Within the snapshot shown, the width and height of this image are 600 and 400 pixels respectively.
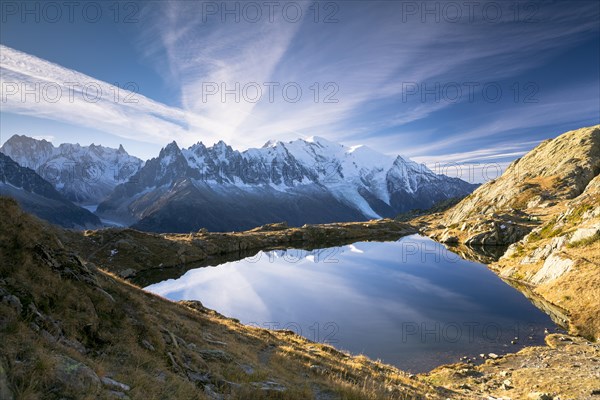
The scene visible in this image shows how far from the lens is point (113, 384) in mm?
9086

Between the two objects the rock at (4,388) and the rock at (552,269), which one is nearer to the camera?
the rock at (4,388)

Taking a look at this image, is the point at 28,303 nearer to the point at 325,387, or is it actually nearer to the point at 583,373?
the point at 325,387

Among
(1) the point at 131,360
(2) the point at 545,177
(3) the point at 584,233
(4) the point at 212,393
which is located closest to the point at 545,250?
(3) the point at 584,233

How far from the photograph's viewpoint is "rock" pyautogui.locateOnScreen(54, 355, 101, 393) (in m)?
8.04

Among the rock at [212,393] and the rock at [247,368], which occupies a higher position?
the rock at [212,393]

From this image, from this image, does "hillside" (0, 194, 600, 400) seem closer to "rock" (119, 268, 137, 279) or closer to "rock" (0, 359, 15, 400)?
"rock" (0, 359, 15, 400)

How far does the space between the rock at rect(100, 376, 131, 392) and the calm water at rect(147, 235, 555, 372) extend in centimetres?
2762

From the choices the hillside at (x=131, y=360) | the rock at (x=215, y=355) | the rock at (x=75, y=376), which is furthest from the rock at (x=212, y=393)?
the rock at (x=215, y=355)

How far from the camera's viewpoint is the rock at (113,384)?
29.6 ft

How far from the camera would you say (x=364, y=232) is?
517 feet

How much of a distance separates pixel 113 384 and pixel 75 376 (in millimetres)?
1155

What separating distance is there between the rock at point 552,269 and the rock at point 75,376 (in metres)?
55.2

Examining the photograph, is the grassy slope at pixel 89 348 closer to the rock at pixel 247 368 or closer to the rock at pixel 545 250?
the rock at pixel 247 368

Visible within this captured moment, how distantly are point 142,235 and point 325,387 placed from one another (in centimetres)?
9110
